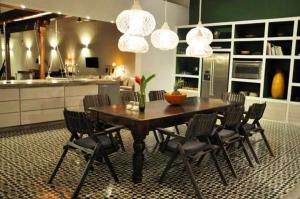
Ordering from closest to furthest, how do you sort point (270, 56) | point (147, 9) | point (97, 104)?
point (97, 104)
point (270, 56)
point (147, 9)

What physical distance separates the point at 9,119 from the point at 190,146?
11.8 ft

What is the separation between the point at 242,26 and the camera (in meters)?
7.34

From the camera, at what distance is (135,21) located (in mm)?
3549

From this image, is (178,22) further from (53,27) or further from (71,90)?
(53,27)

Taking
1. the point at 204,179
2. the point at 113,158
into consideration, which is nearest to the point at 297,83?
the point at 204,179

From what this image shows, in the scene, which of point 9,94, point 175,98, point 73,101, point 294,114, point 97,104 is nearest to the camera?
Answer: point 175,98

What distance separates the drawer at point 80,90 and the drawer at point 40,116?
0.43 m

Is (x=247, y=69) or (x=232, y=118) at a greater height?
(x=247, y=69)

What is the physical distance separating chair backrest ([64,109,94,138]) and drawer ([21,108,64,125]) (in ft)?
8.73

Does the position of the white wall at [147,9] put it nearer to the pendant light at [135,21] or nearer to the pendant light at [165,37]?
the pendant light at [165,37]

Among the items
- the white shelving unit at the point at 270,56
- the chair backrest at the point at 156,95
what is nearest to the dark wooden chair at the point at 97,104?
the chair backrest at the point at 156,95

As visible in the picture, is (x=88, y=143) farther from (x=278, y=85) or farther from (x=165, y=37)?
(x=278, y=85)

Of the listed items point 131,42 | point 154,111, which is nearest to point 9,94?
point 131,42

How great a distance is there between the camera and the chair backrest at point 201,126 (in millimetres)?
2865
